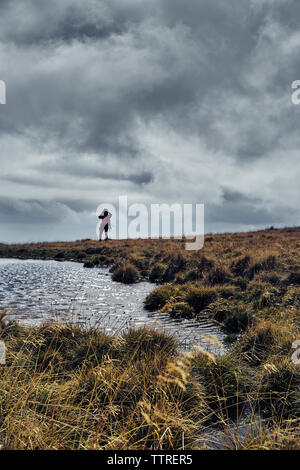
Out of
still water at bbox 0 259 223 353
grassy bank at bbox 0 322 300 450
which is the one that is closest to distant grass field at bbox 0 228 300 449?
grassy bank at bbox 0 322 300 450

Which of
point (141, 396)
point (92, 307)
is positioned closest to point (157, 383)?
point (141, 396)

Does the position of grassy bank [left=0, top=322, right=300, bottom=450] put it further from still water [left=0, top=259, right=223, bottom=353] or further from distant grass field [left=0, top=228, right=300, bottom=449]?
still water [left=0, top=259, right=223, bottom=353]

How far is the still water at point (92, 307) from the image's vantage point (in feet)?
26.7

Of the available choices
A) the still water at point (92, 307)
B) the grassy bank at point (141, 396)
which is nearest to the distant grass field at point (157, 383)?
the grassy bank at point (141, 396)

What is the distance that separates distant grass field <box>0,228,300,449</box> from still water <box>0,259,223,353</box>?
0.60m

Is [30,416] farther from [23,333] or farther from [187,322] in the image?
[187,322]

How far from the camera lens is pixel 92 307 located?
36.7ft

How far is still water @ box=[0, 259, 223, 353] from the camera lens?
26.7ft

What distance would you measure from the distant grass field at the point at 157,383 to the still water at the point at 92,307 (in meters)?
0.60

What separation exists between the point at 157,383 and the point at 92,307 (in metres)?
7.99

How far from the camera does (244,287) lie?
13.7 meters

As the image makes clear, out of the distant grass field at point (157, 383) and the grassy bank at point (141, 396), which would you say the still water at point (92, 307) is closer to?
the distant grass field at point (157, 383)
